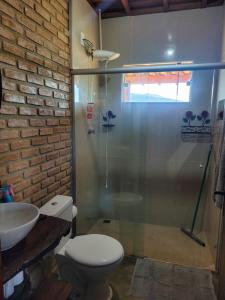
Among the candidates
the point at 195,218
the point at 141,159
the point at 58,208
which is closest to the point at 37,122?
the point at 58,208

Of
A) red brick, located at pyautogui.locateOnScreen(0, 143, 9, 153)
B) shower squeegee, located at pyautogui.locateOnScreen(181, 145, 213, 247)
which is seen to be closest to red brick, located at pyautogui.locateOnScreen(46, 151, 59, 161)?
red brick, located at pyautogui.locateOnScreen(0, 143, 9, 153)

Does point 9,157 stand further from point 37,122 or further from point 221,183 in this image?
point 221,183

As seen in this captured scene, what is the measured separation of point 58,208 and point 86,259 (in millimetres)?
417

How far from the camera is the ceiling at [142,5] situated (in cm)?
246

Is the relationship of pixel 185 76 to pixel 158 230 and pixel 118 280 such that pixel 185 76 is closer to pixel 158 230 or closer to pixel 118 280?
pixel 158 230

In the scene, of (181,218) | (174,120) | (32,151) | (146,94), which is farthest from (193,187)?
(32,151)

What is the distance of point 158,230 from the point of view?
2791 mm

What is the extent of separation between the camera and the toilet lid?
1.49 meters

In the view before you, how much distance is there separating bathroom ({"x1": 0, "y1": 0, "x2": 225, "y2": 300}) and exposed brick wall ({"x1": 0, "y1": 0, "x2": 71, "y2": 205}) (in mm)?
18

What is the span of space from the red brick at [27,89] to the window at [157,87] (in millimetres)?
1503

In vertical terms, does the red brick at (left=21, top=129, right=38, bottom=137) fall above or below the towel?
above

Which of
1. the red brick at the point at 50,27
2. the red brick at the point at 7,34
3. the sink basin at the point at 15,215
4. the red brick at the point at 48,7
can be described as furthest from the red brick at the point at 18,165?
the red brick at the point at 48,7

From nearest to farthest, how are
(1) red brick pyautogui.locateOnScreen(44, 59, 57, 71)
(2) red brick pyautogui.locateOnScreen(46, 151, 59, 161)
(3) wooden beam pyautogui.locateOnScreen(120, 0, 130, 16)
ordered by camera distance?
(1) red brick pyautogui.locateOnScreen(44, 59, 57, 71) → (2) red brick pyautogui.locateOnScreen(46, 151, 59, 161) → (3) wooden beam pyautogui.locateOnScreen(120, 0, 130, 16)

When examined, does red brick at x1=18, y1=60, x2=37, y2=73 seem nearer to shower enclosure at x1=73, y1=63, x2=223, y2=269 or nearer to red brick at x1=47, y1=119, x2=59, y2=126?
red brick at x1=47, y1=119, x2=59, y2=126
